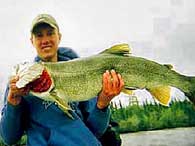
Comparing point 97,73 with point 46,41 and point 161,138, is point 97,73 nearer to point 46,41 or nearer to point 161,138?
point 46,41

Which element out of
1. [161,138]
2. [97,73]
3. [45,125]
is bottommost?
[161,138]

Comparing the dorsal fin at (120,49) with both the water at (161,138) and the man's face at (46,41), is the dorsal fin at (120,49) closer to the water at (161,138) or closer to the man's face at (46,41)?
the man's face at (46,41)

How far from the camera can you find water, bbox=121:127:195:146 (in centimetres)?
222

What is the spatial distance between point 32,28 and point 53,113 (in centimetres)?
21

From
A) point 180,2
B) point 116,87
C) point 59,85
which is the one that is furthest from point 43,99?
point 180,2

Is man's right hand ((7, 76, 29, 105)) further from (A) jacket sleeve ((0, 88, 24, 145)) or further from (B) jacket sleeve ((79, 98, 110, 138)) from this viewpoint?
(B) jacket sleeve ((79, 98, 110, 138))

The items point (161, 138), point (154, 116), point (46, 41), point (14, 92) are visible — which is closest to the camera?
point (14, 92)

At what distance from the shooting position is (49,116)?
1.21 m

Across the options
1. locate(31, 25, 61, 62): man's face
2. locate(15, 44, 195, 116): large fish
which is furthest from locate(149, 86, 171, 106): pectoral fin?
locate(31, 25, 61, 62): man's face

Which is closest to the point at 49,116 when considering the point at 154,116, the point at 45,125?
the point at 45,125

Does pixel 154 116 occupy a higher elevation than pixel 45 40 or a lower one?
lower

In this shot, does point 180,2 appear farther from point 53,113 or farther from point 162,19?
point 53,113

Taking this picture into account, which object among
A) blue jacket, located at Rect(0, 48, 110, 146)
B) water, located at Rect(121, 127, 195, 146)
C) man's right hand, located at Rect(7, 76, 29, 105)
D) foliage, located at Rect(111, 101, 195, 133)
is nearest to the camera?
man's right hand, located at Rect(7, 76, 29, 105)

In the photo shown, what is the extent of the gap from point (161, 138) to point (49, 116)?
1098 mm
